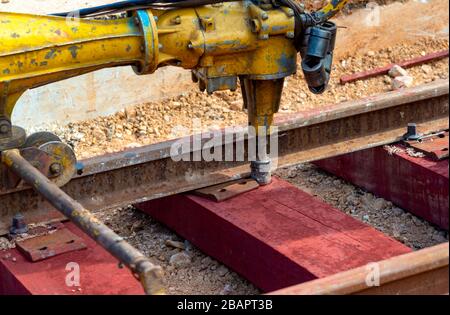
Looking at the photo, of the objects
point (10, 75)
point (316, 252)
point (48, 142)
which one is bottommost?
point (316, 252)

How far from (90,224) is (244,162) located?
210 centimetres

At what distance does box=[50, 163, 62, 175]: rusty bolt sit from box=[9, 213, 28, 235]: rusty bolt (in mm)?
308

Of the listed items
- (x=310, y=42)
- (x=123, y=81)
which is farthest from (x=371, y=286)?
(x=123, y=81)

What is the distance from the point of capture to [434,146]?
7902 mm

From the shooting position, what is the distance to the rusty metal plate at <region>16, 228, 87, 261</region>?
6.59 m

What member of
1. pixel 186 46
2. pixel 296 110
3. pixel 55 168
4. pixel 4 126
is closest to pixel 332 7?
pixel 186 46

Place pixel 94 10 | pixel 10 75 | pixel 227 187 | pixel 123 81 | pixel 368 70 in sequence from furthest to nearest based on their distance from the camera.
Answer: pixel 368 70 → pixel 123 81 → pixel 227 187 → pixel 94 10 → pixel 10 75

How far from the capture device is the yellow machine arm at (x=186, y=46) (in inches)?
260

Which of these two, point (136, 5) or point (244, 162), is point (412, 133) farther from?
point (136, 5)

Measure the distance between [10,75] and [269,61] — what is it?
1518 mm

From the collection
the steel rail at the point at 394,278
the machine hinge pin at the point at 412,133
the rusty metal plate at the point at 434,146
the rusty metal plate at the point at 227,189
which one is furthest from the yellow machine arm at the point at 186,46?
the steel rail at the point at 394,278

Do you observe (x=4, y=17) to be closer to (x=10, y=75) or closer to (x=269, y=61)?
(x=10, y=75)

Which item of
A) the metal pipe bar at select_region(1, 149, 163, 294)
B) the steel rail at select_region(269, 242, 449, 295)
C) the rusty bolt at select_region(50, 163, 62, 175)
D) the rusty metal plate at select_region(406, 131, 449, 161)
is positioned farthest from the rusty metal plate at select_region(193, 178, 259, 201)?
the steel rail at select_region(269, 242, 449, 295)

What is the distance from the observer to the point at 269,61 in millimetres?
7191
